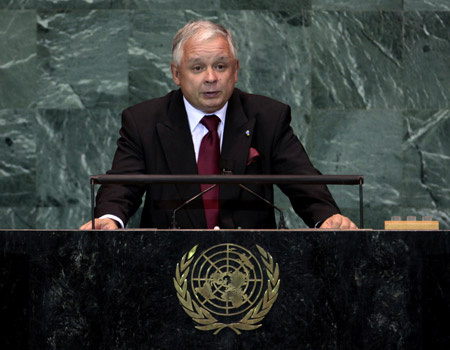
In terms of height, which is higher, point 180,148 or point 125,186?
point 180,148

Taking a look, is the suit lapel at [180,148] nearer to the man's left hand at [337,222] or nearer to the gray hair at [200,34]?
the gray hair at [200,34]

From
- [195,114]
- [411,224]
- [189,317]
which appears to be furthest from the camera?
[195,114]

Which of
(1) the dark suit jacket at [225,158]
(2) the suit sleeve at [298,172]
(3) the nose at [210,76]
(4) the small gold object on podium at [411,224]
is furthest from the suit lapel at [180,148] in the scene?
(4) the small gold object on podium at [411,224]

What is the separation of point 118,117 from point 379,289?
Answer: 3402mm

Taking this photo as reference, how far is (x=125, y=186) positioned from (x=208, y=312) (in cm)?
112

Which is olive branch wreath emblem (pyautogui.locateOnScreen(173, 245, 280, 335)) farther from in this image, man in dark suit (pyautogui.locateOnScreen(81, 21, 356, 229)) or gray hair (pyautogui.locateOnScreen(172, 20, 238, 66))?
gray hair (pyautogui.locateOnScreen(172, 20, 238, 66))

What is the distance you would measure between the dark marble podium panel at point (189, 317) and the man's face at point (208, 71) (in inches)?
53.5

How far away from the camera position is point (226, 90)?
3756 mm

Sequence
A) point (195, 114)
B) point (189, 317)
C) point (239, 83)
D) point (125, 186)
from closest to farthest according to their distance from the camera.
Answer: point (189, 317), point (125, 186), point (195, 114), point (239, 83)

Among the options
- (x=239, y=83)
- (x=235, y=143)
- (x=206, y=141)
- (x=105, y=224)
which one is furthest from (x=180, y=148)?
(x=239, y=83)

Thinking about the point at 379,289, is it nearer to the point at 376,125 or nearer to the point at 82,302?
the point at 82,302

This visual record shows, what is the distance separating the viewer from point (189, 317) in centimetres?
247

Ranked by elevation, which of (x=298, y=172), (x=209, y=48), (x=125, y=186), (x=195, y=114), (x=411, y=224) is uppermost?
(x=209, y=48)

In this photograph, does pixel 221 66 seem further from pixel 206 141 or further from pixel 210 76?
pixel 206 141
